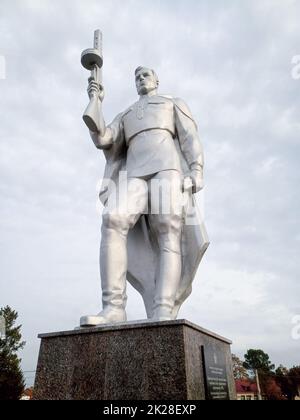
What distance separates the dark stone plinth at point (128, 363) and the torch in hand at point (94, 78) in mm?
2458

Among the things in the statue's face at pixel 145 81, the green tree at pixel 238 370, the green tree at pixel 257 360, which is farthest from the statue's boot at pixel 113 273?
the green tree at pixel 257 360

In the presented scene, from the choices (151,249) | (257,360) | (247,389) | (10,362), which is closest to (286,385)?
(247,389)

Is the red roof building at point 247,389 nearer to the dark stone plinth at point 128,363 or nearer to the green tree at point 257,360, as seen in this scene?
the green tree at point 257,360

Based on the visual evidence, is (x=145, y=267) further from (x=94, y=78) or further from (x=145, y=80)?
(x=145, y=80)

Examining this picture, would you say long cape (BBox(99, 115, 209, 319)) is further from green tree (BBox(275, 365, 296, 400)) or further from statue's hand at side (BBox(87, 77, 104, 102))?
green tree (BBox(275, 365, 296, 400))

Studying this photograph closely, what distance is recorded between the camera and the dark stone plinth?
3023 millimetres

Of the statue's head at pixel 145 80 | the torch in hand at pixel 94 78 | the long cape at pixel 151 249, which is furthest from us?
the statue's head at pixel 145 80

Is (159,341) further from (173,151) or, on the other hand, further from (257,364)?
(257,364)

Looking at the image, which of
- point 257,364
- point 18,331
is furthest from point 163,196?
point 257,364

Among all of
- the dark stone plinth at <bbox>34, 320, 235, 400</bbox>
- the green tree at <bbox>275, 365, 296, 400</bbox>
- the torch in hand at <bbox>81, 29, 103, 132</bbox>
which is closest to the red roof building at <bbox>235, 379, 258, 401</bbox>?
the green tree at <bbox>275, 365, 296, 400</bbox>

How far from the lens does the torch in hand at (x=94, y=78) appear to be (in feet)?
14.8

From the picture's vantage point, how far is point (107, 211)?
164 inches

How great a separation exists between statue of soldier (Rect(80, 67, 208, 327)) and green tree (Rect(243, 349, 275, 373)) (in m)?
48.9

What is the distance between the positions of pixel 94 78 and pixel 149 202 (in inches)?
67.0
